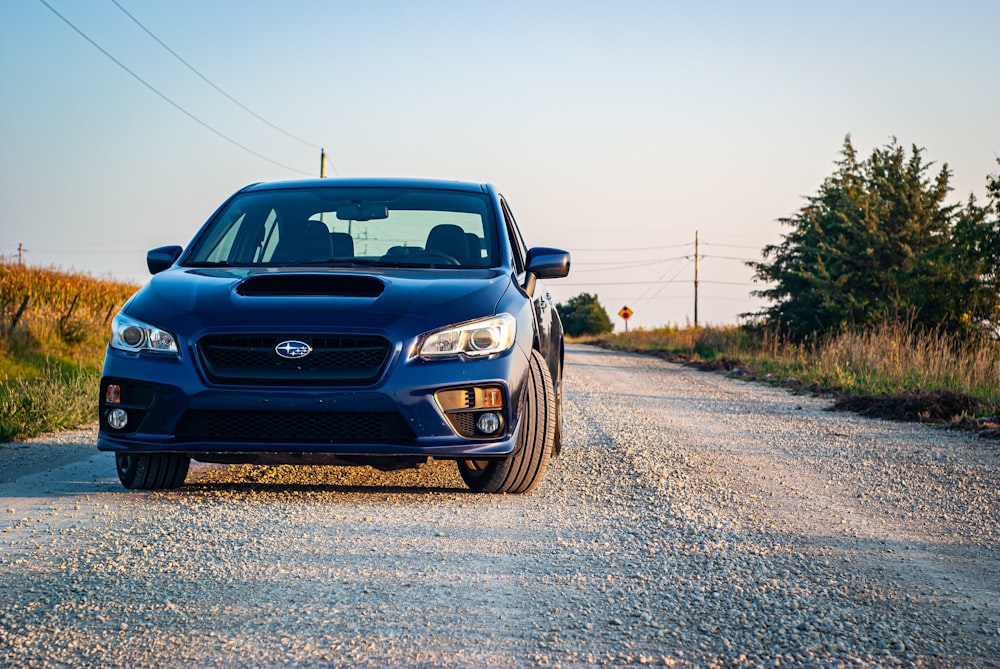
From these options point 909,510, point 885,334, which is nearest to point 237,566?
point 909,510

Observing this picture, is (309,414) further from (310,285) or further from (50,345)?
(50,345)

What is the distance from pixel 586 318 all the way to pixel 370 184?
82.9 m

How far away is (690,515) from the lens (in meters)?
4.89

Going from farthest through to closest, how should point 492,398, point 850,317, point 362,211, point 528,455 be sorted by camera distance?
point 850,317 → point 362,211 → point 528,455 → point 492,398

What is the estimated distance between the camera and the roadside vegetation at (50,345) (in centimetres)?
859

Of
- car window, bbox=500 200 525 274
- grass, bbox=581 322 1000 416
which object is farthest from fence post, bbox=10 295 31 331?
grass, bbox=581 322 1000 416

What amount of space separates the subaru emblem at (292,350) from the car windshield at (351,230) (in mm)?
1040

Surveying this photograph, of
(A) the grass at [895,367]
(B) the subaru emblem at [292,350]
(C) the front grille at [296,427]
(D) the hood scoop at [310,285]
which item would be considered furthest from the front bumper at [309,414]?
(A) the grass at [895,367]

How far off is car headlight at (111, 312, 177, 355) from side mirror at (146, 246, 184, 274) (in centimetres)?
93

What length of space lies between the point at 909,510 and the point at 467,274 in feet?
8.77

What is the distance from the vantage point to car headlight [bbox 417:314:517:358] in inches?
187

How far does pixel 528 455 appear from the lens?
516 centimetres

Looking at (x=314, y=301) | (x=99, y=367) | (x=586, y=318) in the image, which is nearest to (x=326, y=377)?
(x=314, y=301)

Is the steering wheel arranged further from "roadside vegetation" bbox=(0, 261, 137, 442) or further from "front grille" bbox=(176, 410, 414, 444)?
"roadside vegetation" bbox=(0, 261, 137, 442)
